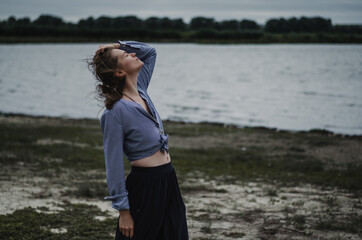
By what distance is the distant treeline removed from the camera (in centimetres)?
10381

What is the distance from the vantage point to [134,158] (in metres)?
3.19

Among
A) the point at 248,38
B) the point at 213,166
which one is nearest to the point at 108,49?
the point at 213,166

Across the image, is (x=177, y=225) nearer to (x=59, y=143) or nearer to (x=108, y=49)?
(x=108, y=49)

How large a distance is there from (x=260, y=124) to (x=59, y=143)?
1113 cm

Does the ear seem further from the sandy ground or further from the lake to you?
the lake

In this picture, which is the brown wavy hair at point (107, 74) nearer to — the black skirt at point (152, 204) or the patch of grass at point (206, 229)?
the black skirt at point (152, 204)

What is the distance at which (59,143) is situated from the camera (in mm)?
13477

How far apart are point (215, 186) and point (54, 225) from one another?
3695 mm

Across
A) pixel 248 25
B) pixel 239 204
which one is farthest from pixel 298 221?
pixel 248 25

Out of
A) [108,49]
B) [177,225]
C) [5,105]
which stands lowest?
[5,105]

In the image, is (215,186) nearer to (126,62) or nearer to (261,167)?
(261,167)

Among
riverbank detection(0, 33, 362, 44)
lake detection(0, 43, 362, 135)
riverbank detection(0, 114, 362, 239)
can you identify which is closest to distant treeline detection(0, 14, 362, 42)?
riverbank detection(0, 33, 362, 44)

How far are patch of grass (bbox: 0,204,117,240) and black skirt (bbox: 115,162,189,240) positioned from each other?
2.69 meters

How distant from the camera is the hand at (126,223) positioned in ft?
10.1
